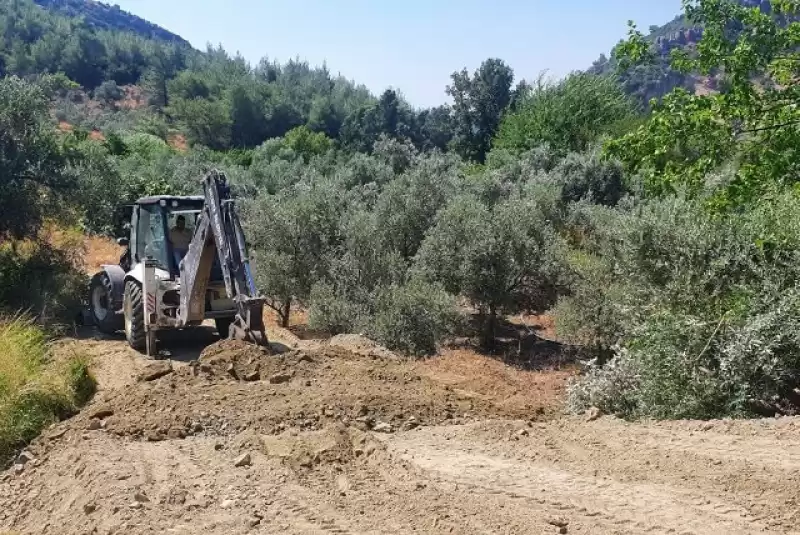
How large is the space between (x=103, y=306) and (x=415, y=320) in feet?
19.1

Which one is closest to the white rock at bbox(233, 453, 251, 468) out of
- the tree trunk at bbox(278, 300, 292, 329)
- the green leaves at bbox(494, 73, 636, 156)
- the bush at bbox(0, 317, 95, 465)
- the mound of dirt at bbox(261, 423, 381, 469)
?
the mound of dirt at bbox(261, 423, 381, 469)

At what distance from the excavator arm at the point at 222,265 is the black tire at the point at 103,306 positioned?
2865mm

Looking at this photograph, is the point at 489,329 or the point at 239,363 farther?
the point at 489,329

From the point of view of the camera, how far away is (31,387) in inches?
300

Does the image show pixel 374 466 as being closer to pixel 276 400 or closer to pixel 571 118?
pixel 276 400

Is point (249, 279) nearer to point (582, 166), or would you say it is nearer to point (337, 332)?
point (337, 332)

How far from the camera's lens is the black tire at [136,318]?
10.8 m

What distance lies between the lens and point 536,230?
14633 mm

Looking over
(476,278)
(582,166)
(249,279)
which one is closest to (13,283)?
(249,279)

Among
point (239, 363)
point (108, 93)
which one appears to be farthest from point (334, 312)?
point (108, 93)

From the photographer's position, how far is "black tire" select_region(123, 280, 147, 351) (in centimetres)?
1082

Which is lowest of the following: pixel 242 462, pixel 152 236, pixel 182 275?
pixel 242 462

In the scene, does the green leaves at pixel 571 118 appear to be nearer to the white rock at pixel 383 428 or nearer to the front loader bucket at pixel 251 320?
the front loader bucket at pixel 251 320

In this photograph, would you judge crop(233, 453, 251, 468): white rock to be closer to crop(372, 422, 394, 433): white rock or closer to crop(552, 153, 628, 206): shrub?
crop(372, 422, 394, 433): white rock
